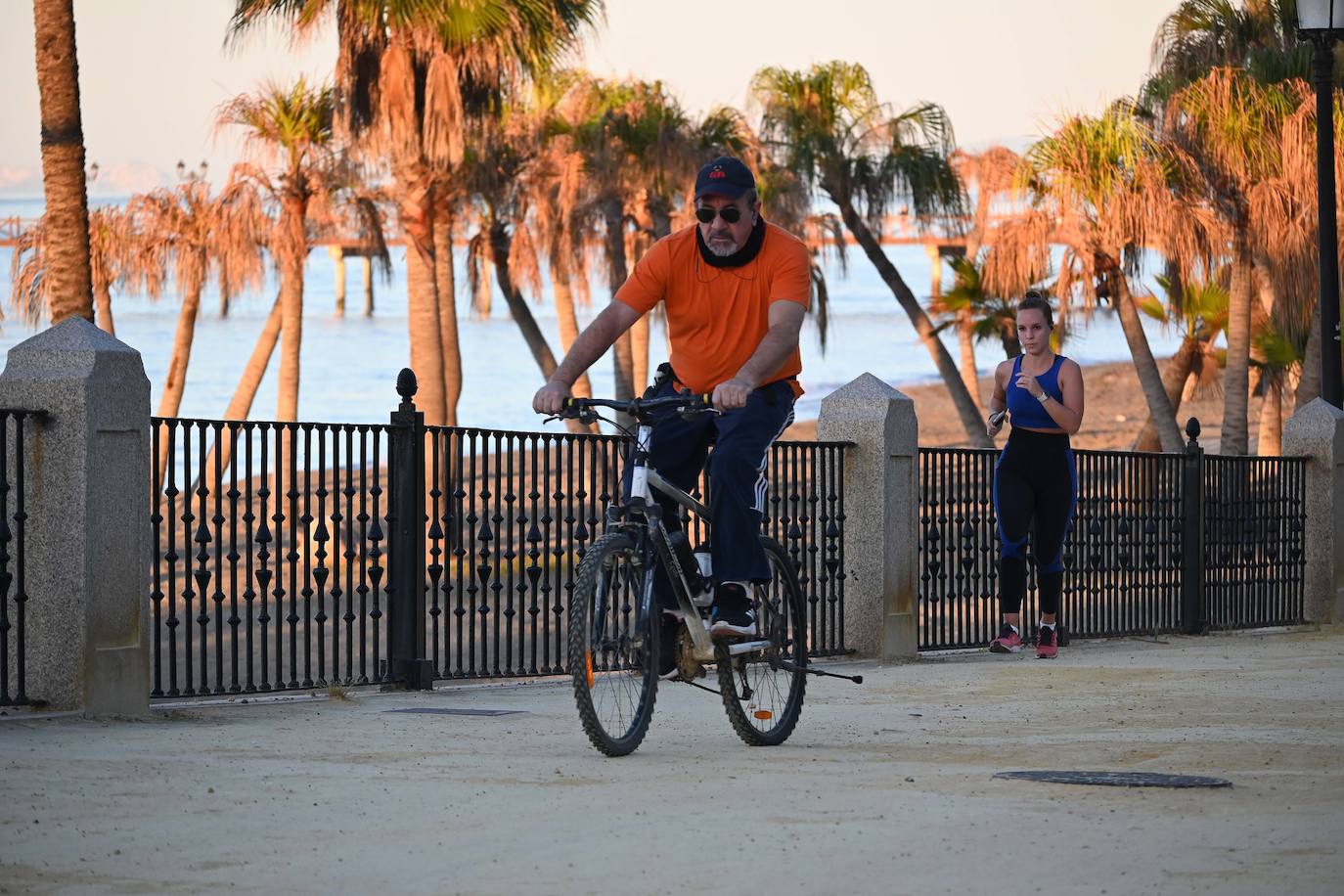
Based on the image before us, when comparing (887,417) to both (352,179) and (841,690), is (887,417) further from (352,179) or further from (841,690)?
(352,179)

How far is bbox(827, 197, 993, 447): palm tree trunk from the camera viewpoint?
110 ft

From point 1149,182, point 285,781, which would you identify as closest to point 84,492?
point 285,781

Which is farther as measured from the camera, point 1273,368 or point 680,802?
point 1273,368

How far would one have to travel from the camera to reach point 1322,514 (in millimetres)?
16188

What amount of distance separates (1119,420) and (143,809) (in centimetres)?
5992

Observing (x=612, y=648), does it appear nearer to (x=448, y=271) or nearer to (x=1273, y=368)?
(x=448, y=271)

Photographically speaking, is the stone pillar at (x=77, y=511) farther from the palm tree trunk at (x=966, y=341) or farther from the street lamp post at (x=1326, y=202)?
the palm tree trunk at (x=966, y=341)

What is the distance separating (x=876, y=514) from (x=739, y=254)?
484cm

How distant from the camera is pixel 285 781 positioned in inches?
247

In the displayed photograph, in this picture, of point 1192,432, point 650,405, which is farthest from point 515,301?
point 650,405

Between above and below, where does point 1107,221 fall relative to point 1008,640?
above

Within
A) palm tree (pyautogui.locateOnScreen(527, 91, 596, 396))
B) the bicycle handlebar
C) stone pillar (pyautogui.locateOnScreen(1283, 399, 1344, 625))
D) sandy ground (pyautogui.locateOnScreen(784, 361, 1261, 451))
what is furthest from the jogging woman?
sandy ground (pyautogui.locateOnScreen(784, 361, 1261, 451))

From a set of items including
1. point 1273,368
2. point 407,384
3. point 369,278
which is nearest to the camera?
point 407,384

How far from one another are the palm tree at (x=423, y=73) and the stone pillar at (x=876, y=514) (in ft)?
55.0
